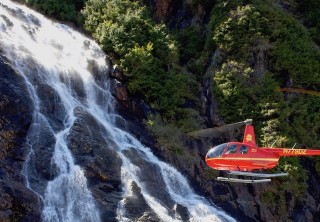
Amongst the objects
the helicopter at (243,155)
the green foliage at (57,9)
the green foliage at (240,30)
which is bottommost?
the helicopter at (243,155)

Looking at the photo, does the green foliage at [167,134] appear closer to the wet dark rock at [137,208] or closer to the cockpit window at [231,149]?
the wet dark rock at [137,208]

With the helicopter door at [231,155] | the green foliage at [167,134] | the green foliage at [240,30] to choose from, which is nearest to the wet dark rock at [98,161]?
the green foliage at [167,134]

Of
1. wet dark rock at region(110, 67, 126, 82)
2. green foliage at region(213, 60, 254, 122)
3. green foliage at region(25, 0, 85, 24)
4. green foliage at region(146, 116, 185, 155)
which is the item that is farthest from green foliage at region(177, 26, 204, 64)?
green foliage at region(146, 116, 185, 155)

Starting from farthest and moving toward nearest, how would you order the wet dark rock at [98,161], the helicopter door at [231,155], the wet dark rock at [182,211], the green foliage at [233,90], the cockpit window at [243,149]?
the green foliage at [233,90]
the wet dark rock at [182,211]
the wet dark rock at [98,161]
the cockpit window at [243,149]
the helicopter door at [231,155]

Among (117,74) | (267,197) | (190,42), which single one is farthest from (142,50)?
(267,197)

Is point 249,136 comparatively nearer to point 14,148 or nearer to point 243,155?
point 243,155

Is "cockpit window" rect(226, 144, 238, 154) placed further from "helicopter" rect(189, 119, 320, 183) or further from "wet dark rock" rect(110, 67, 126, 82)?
"wet dark rock" rect(110, 67, 126, 82)
